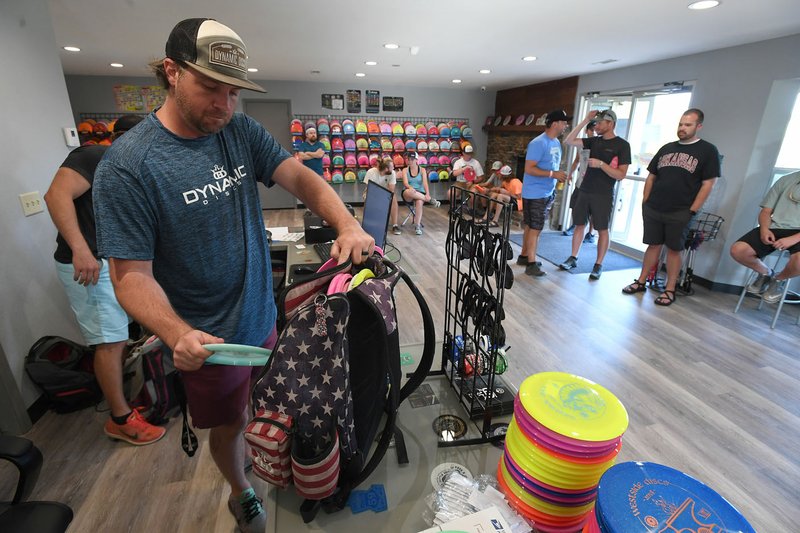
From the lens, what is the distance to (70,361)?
221cm

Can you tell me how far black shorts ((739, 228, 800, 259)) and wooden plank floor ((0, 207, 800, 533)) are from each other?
1.93 feet

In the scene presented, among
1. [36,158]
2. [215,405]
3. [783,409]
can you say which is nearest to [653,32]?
[783,409]

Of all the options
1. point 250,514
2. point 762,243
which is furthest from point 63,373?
point 762,243

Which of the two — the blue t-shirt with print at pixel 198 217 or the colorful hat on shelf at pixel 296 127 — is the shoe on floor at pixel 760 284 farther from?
the colorful hat on shelf at pixel 296 127

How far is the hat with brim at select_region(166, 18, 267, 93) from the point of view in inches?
37.4

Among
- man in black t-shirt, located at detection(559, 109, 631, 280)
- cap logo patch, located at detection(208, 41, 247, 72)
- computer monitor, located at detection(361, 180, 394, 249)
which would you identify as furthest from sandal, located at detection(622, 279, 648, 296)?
cap logo patch, located at detection(208, 41, 247, 72)

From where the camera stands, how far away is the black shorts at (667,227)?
11.9 ft

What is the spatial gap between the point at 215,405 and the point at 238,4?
112 inches

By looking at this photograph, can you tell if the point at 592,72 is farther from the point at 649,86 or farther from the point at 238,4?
the point at 238,4

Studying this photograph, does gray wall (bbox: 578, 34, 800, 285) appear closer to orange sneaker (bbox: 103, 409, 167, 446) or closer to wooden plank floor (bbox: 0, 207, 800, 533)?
wooden plank floor (bbox: 0, 207, 800, 533)

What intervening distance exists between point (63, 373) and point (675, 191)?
4933 millimetres

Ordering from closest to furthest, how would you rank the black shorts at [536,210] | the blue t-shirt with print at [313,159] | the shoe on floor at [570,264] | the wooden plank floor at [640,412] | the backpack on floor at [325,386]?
the backpack on floor at [325,386], the wooden plank floor at [640,412], the black shorts at [536,210], the shoe on floor at [570,264], the blue t-shirt with print at [313,159]

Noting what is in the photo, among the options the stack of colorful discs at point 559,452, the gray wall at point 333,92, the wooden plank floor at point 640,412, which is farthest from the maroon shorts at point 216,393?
the gray wall at point 333,92

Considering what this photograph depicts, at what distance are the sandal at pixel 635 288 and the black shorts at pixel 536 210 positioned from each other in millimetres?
1086
